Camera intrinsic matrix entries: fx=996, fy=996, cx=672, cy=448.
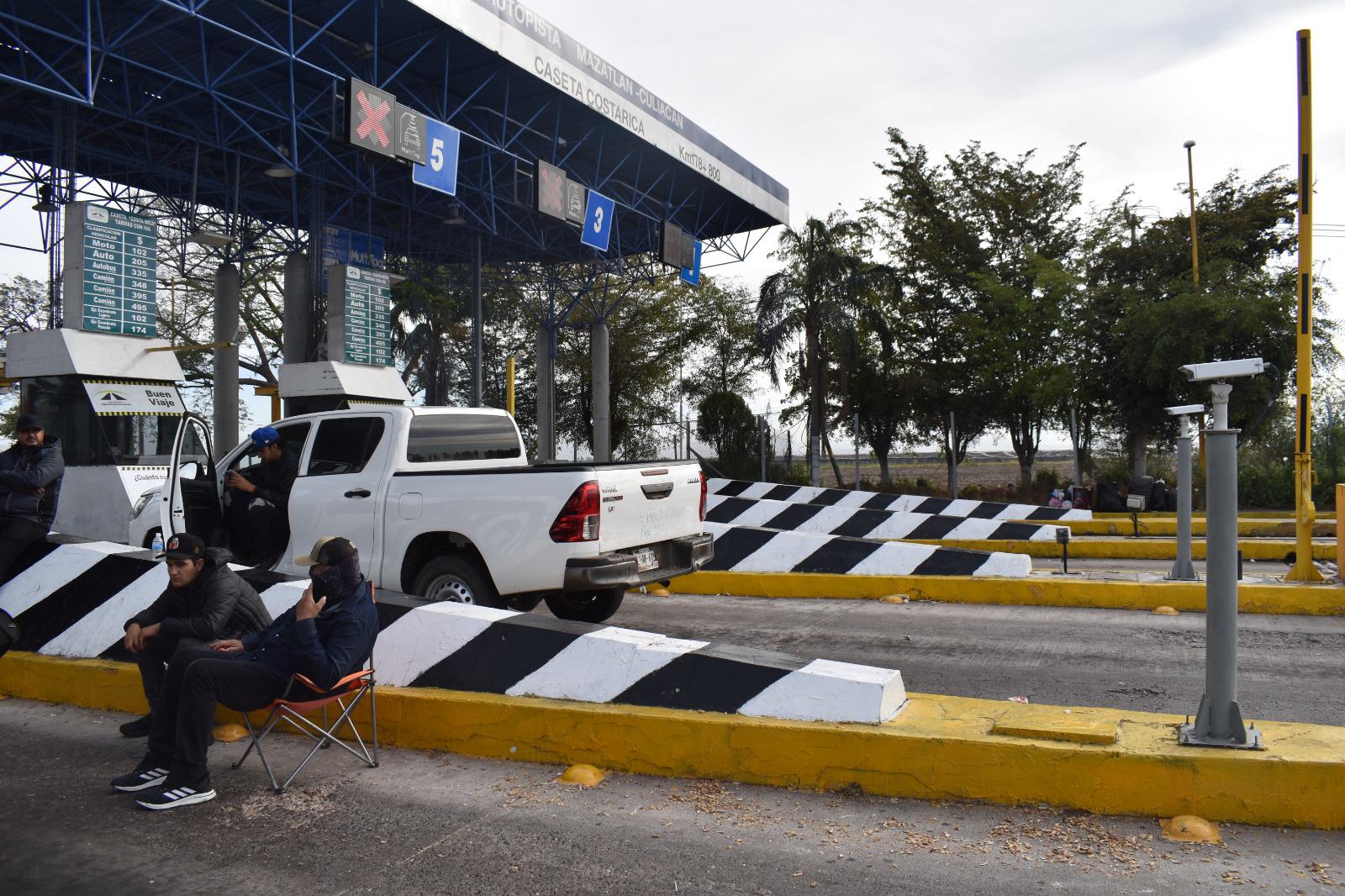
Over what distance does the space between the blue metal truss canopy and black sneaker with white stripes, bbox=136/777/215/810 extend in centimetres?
1368

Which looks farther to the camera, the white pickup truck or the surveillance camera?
the white pickup truck

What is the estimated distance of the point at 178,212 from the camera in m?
26.9

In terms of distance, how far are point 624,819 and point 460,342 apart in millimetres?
34757

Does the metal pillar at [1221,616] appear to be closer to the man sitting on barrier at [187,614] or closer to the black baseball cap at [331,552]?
the black baseball cap at [331,552]

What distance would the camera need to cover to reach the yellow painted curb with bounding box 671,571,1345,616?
9375mm

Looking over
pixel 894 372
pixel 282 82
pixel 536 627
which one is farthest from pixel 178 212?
pixel 536 627

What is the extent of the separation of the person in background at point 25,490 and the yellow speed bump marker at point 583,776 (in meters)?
4.48

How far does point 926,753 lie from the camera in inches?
168

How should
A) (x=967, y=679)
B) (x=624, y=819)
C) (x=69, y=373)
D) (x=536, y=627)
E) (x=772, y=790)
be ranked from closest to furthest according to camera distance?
(x=624, y=819) < (x=772, y=790) < (x=536, y=627) < (x=967, y=679) < (x=69, y=373)

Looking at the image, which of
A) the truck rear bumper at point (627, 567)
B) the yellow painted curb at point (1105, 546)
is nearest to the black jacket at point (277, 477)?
the truck rear bumper at point (627, 567)

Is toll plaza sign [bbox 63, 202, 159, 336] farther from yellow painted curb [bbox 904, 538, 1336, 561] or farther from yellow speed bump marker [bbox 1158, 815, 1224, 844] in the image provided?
yellow speed bump marker [bbox 1158, 815, 1224, 844]

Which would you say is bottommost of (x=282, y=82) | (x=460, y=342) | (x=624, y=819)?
(x=624, y=819)

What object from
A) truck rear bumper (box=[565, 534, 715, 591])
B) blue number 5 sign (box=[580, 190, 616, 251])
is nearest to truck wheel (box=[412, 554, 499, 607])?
truck rear bumper (box=[565, 534, 715, 591])

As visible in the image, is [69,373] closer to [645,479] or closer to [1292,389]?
[645,479]
